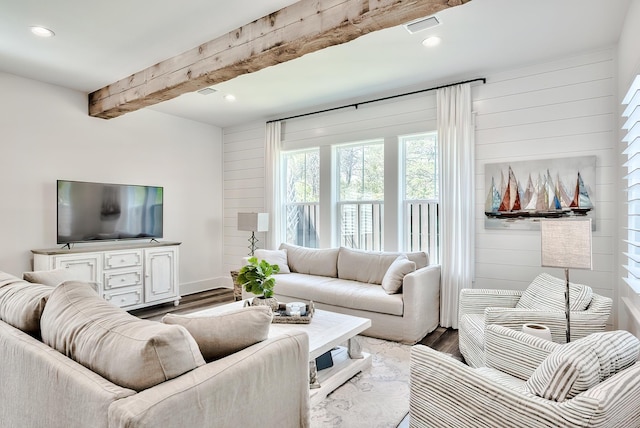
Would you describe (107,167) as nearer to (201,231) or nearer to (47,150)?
(47,150)

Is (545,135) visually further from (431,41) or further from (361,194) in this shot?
(361,194)

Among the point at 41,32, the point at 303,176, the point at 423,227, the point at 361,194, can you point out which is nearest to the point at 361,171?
the point at 361,194

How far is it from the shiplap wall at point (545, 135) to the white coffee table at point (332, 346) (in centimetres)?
176

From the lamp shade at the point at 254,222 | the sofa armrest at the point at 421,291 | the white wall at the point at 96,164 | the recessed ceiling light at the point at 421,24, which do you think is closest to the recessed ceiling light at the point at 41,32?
the white wall at the point at 96,164

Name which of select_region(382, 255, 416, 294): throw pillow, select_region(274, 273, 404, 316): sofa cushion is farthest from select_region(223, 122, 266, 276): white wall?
select_region(382, 255, 416, 294): throw pillow

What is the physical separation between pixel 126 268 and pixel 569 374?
454 centimetres

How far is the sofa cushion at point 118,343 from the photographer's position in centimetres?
117

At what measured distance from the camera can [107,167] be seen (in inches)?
184

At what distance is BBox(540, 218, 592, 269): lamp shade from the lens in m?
2.10

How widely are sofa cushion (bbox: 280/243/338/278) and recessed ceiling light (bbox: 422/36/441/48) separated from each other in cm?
258

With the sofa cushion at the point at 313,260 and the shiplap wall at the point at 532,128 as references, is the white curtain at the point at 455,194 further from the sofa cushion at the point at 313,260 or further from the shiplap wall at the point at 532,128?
the sofa cushion at the point at 313,260

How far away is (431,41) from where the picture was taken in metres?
3.09

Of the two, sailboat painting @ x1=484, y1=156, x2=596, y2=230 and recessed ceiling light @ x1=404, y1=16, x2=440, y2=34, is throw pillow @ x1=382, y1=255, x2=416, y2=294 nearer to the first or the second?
sailboat painting @ x1=484, y1=156, x2=596, y2=230

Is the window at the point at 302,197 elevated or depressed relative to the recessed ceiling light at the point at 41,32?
depressed
